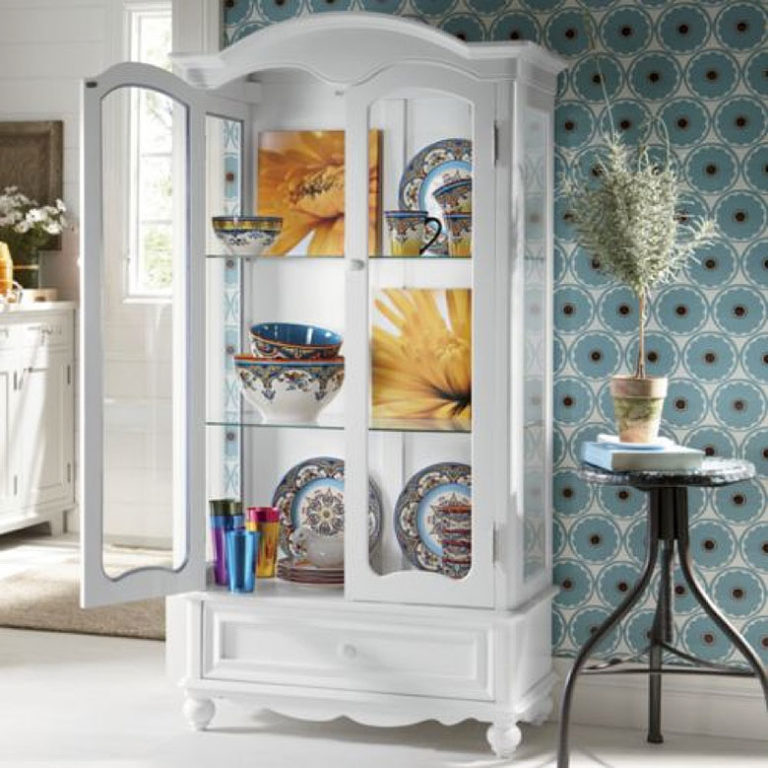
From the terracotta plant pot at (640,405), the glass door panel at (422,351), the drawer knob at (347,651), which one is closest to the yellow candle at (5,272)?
the glass door panel at (422,351)

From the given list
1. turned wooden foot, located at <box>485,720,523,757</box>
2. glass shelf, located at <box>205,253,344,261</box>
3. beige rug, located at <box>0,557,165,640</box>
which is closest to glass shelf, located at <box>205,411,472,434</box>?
glass shelf, located at <box>205,253,344,261</box>

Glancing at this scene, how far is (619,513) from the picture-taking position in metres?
4.08

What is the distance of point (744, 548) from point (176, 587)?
146cm

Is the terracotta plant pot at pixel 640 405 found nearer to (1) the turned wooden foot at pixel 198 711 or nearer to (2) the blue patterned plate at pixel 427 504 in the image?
(2) the blue patterned plate at pixel 427 504

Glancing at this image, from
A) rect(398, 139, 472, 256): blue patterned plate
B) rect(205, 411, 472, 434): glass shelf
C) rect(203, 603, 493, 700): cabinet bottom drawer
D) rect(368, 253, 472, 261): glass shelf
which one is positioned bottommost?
rect(203, 603, 493, 700): cabinet bottom drawer

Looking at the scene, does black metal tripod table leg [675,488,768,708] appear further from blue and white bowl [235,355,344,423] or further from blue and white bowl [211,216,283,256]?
blue and white bowl [211,216,283,256]

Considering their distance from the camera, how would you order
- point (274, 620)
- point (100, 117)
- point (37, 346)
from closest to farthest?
point (100, 117), point (274, 620), point (37, 346)

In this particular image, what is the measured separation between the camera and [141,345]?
12.3 ft

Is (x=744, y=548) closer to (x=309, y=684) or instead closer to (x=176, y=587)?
(x=309, y=684)

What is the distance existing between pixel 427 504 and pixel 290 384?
470mm

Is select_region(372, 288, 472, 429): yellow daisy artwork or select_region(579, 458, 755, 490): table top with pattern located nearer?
select_region(579, 458, 755, 490): table top with pattern

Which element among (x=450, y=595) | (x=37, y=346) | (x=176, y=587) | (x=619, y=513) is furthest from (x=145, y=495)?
(x=37, y=346)

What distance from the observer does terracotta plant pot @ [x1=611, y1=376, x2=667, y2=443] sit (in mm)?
3707

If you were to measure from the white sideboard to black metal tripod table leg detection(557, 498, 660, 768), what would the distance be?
354 cm
